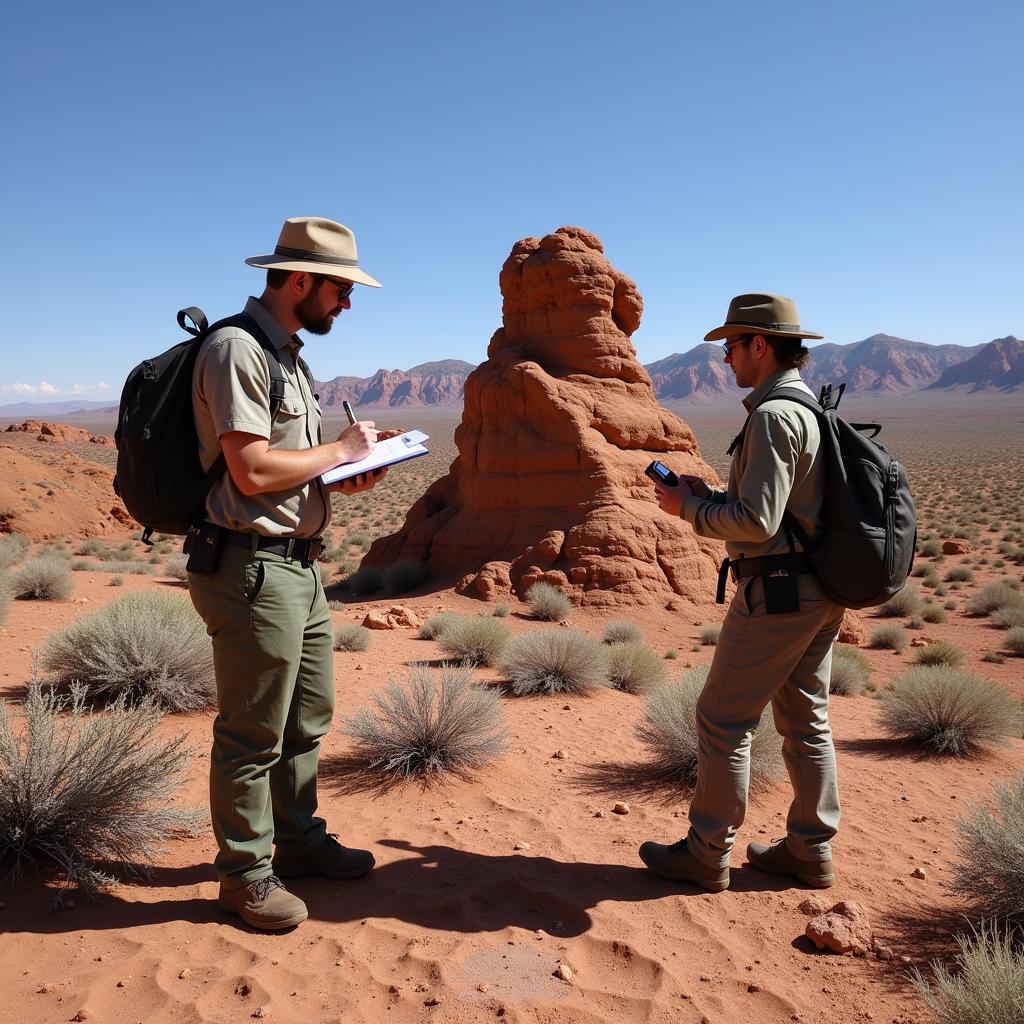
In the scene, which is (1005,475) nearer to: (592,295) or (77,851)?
(592,295)

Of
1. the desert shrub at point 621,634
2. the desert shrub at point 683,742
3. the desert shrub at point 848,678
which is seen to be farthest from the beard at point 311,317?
the desert shrub at point 621,634

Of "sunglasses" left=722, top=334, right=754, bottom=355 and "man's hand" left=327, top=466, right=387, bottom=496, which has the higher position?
"sunglasses" left=722, top=334, right=754, bottom=355

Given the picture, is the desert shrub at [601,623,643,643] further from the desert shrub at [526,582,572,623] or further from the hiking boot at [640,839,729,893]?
the hiking boot at [640,839,729,893]

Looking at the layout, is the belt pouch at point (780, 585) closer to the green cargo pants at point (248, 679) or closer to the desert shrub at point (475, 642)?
the green cargo pants at point (248, 679)

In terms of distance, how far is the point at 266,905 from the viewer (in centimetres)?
284

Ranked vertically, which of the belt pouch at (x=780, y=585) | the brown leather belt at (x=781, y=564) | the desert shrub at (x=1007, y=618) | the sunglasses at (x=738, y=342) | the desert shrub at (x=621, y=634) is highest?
the sunglasses at (x=738, y=342)

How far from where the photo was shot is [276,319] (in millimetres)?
2887

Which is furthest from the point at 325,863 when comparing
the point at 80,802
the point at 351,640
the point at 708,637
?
the point at 708,637

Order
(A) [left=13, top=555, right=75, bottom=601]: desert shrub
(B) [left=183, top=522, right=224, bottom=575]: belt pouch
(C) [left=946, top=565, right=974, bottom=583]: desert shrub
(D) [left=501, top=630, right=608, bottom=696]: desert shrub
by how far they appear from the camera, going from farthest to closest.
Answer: (C) [left=946, top=565, right=974, bottom=583]: desert shrub < (A) [left=13, top=555, right=75, bottom=601]: desert shrub < (D) [left=501, top=630, right=608, bottom=696]: desert shrub < (B) [left=183, top=522, right=224, bottom=575]: belt pouch

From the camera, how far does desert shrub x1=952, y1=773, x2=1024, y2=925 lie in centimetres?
304

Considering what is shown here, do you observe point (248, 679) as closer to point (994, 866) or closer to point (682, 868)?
point (682, 868)

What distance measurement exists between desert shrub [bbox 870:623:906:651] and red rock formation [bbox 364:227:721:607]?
2.58 meters

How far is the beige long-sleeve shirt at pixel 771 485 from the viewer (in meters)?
2.81

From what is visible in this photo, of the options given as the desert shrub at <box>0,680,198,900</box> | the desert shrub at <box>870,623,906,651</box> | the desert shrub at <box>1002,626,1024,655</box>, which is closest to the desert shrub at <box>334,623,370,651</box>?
the desert shrub at <box>0,680,198,900</box>
